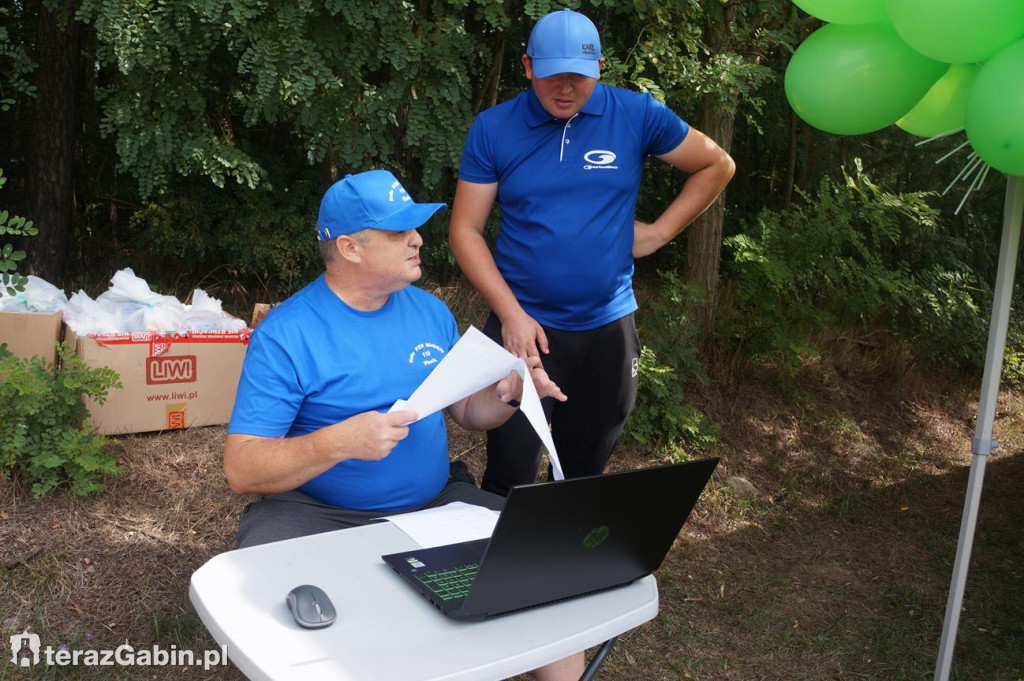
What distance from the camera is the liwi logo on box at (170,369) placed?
3.76 m

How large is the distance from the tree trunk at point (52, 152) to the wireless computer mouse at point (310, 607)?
436 cm

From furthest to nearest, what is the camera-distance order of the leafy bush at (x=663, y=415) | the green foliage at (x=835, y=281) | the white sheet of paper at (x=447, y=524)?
the green foliage at (x=835, y=281) < the leafy bush at (x=663, y=415) < the white sheet of paper at (x=447, y=524)

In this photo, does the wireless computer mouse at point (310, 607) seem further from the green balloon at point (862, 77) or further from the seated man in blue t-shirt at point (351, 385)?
the green balloon at point (862, 77)

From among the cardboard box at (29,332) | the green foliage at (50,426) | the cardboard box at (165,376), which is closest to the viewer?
the green foliage at (50,426)

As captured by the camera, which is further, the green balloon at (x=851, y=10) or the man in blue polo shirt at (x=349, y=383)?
the green balloon at (x=851, y=10)

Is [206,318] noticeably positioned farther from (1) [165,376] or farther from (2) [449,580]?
(2) [449,580]

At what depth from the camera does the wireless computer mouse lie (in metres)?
1.43

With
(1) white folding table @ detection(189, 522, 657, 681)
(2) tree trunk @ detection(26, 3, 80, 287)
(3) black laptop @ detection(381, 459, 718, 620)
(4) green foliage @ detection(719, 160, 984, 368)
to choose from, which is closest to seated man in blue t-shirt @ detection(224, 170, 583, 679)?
(1) white folding table @ detection(189, 522, 657, 681)

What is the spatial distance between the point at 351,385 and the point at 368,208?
0.41m

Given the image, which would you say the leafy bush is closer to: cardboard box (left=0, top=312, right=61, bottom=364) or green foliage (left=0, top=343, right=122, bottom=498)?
green foliage (left=0, top=343, right=122, bottom=498)

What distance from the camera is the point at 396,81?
397 centimetres

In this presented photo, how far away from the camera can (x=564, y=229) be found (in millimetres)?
2666

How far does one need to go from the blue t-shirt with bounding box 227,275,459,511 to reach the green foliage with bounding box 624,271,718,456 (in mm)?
2667

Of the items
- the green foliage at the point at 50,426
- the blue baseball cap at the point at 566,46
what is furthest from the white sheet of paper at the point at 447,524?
the green foliage at the point at 50,426
